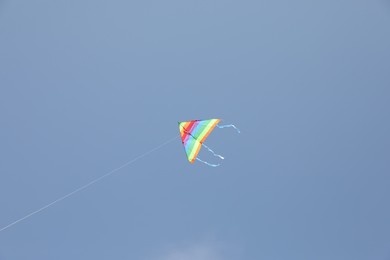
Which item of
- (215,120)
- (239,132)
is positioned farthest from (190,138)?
(239,132)

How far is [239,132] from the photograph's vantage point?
738 inches

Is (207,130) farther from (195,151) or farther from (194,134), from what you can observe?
(195,151)

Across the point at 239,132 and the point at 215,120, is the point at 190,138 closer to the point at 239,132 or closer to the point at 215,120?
the point at 215,120

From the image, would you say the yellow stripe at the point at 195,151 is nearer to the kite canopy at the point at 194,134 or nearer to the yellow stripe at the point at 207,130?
the kite canopy at the point at 194,134

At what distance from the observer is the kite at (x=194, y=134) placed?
1586 cm

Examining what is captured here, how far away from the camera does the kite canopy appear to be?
15.9 m

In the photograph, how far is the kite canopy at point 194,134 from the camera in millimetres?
15853

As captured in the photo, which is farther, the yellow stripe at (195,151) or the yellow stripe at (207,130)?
the yellow stripe at (207,130)

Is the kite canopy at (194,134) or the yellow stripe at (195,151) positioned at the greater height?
the kite canopy at (194,134)

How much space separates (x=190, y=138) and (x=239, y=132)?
11.9ft

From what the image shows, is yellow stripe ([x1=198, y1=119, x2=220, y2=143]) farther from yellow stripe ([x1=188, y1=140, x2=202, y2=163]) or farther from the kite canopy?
yellow stripe ([x1=188, y1=140, x2=202, y2=163])

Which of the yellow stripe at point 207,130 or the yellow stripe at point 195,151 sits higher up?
the yellow stripe at point 207,130

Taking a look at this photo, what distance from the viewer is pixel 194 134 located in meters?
16.3

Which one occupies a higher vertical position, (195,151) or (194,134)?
(194,134)
